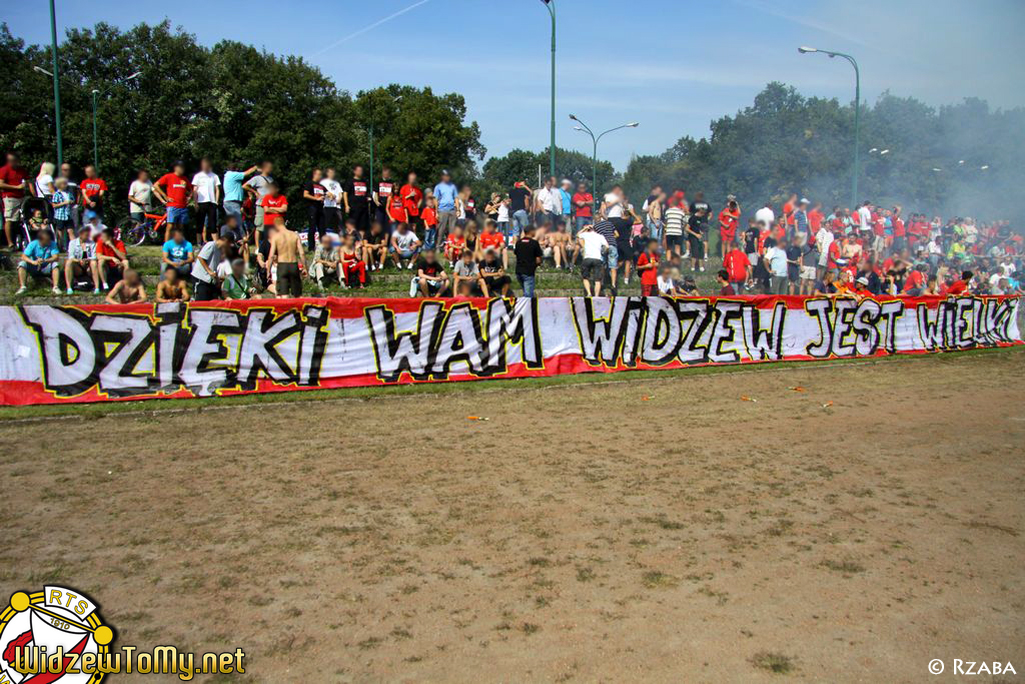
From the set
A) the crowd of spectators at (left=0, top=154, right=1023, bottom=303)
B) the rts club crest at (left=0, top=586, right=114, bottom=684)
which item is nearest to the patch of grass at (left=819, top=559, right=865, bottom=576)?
the rts club crest at (left=0, top=586, right=114, bottom=684)

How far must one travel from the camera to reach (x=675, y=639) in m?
5.18

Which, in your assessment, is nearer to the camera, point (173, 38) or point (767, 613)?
point (767, 613)

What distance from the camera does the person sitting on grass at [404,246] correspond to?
69.6ft

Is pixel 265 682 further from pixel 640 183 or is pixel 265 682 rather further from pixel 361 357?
pixel 640 183

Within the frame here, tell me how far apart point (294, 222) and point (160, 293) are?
144 ft

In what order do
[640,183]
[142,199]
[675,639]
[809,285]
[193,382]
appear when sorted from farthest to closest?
1. [640,183]
2. [809,285]
3. [142,199]
4. [193,382]
5. [675,639]

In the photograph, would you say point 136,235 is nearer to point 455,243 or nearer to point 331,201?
point 331,201

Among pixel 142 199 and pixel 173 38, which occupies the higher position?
pixel 173 38

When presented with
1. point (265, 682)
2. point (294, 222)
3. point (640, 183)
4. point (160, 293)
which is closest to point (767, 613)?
point (265, 682)

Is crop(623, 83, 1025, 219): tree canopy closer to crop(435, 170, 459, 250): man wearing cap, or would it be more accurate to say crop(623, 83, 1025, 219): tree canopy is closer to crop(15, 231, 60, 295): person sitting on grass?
crop(435, 170, 459, 250): man wearing cap

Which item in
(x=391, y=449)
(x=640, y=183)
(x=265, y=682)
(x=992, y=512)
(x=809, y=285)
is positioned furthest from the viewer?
(x=640, y=183)

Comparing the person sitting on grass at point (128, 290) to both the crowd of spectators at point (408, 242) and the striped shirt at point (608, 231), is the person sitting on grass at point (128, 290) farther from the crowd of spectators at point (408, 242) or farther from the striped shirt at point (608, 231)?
the striped shirt at point (608, 231)

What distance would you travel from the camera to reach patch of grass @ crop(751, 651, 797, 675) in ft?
15.9

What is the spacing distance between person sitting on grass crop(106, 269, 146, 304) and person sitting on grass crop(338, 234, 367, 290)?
18.6ft
